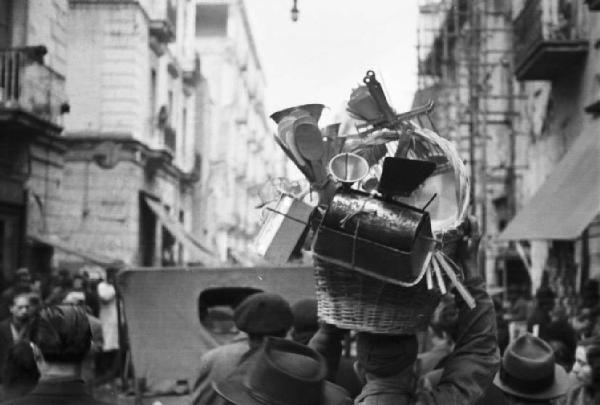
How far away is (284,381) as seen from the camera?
3398mm

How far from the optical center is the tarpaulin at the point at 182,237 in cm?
2816

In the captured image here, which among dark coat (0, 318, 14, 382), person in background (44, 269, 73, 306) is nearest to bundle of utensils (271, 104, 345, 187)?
dark coat (0, 318, 14, 382)

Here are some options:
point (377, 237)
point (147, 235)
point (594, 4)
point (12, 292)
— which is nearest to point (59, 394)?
point (377, 237)

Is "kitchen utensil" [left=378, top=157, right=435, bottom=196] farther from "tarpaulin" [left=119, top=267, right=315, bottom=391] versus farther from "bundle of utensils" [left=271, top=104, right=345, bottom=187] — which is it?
"tarpaulin" [left=119, top=267, right=315, bottom=391]

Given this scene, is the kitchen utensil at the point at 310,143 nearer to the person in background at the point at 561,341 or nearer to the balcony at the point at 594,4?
the person in background at the point at 561,341

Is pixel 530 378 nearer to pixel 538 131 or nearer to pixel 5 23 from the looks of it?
pixel 5 23

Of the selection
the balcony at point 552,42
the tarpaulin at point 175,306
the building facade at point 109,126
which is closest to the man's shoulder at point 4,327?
the tarpaulin at point 175,306

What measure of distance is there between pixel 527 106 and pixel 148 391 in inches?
648

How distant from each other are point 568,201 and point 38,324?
11.1 m

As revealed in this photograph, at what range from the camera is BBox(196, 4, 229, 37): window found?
59656 mm

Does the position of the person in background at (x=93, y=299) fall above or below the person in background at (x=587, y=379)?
below

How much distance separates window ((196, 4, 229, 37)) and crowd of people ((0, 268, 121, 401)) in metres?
43.2

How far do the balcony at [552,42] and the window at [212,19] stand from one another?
138ft

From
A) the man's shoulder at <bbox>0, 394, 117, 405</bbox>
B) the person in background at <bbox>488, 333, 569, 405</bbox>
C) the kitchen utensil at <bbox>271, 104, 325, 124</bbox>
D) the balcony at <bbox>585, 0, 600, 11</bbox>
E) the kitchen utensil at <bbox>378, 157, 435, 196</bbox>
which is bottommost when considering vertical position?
the person in background at <bbox>488, 333, 569, 405</bbox>
